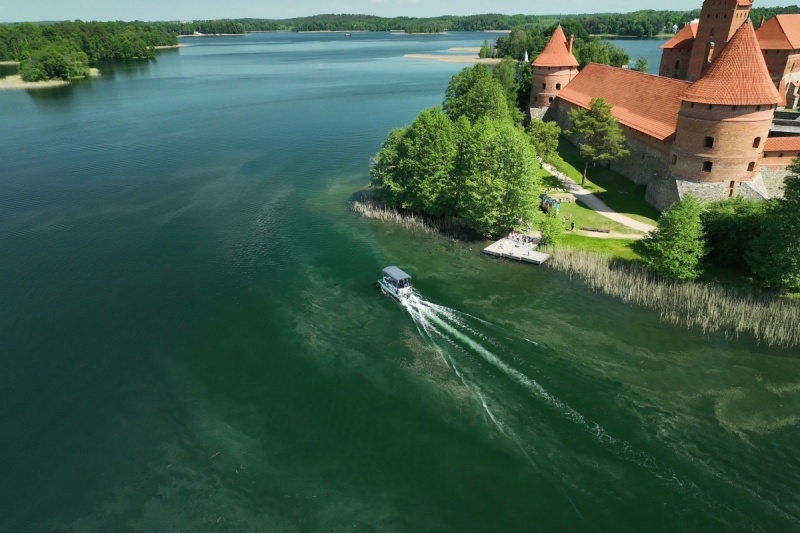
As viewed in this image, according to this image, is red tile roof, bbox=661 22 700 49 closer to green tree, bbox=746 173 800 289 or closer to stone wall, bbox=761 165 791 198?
stone wall, bbox=761 165 791 198

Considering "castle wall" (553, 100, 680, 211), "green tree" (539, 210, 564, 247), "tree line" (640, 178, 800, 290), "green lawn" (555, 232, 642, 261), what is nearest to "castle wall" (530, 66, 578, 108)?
"castle wall" (553, 100, 680, 211)

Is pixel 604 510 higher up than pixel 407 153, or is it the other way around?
pixel 407 153

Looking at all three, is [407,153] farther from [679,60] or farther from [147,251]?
[679,60]

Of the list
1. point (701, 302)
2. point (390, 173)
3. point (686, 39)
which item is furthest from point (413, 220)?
point (686, 39)

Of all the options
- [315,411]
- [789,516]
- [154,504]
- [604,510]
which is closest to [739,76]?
[789,516]

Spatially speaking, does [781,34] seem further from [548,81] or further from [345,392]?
[345,392]

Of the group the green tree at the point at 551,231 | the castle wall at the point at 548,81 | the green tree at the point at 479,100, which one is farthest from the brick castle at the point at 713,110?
the green tree at the point at 551,231
